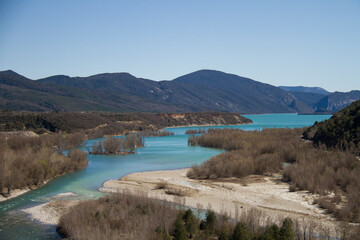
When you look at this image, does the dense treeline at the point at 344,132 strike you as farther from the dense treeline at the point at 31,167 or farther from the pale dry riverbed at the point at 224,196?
the dense treeline at the point at 31,167

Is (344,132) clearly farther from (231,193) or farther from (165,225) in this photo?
(165,225)

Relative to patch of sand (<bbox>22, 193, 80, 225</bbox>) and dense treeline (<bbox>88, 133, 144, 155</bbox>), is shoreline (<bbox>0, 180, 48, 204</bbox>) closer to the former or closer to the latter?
patch of sand (<bbox>22, 193, 80, 225</bbox>)

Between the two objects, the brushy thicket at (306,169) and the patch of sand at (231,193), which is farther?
the brushy thicket at (306,169)

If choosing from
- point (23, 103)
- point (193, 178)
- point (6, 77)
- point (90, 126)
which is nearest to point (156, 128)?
point (90, 126)

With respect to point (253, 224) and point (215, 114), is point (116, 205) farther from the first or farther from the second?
point (215, 114)

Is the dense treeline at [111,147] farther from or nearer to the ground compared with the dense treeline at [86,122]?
nearer to the ground

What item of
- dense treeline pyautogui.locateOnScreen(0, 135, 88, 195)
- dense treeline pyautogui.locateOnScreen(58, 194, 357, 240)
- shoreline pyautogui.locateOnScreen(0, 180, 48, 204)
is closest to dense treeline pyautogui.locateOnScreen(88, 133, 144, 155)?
dense treeline pyautogui.locateOnScreen(0, 135, 88, 195)

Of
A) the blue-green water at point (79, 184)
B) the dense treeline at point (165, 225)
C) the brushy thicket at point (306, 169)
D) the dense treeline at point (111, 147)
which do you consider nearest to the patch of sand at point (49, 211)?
the blue-green water at point (79, 184)
